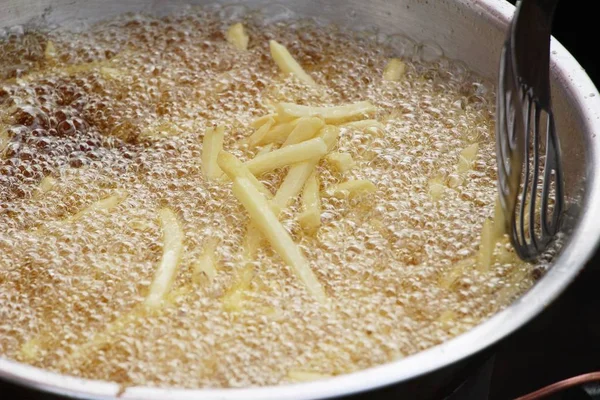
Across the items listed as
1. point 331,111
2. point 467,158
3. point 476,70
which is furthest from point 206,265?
point 476,70

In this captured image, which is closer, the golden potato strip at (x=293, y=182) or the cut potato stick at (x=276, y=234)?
the cut potato stick at (x=276, y=234)

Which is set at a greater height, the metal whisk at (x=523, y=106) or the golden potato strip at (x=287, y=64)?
the metal whisk at (x=523, y=106)

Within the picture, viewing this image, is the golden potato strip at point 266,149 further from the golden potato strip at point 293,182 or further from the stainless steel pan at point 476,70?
the stainless steel pan at point 476,70

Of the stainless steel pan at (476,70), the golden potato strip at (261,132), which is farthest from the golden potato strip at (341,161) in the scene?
the stainless steel pan at (476,70)

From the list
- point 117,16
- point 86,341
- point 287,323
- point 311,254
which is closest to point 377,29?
point 117,16

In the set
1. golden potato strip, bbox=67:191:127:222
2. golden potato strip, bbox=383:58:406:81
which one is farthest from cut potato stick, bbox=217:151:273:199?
golden potato strip, bbox=383:58:406:81

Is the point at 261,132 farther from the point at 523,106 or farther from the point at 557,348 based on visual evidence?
the point at 557,348
